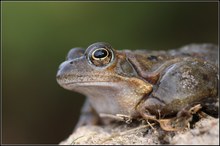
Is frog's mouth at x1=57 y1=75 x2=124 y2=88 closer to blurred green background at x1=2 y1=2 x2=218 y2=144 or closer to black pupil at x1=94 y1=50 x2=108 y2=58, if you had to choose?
black pupil at x1=94 y1=50 x2=108 y2=58

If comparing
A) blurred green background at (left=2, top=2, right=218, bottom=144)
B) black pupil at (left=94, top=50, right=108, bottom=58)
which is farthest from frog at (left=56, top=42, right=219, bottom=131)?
blurred green background at (left=2, top=2, right=218, bottom=144)

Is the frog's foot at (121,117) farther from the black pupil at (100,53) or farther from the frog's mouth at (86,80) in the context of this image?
the black pupil at (100,53)

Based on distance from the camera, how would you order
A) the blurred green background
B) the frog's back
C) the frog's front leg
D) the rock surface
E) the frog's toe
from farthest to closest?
the blurred green background, the frog's front leg, the frog's back, the frog's toe, the rock surface

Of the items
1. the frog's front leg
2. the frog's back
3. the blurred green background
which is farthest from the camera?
the blurred green background

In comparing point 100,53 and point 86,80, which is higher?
point 100,53

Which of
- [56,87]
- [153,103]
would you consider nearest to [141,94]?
[153,103]

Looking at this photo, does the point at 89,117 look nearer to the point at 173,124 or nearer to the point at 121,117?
the point at 121,117

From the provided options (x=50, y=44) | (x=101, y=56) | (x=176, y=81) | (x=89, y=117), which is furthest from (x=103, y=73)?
(x=50, y=44)
